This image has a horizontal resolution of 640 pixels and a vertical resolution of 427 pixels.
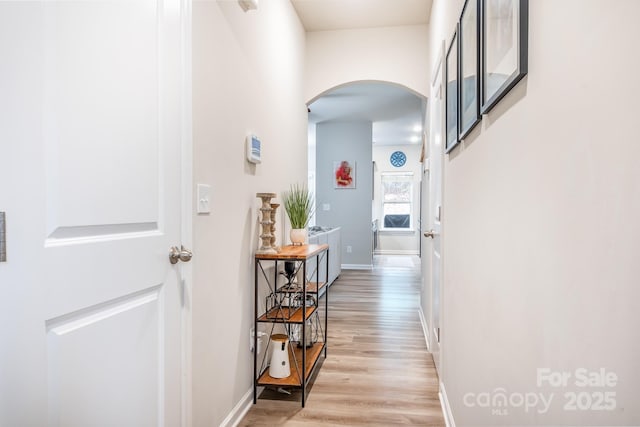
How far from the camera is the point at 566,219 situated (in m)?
0.71

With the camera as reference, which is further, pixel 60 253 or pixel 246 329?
pixel 246 329

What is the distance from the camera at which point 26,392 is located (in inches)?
34.9

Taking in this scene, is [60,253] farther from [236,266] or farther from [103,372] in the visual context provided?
[236,266]

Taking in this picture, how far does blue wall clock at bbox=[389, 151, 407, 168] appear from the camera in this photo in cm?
1005

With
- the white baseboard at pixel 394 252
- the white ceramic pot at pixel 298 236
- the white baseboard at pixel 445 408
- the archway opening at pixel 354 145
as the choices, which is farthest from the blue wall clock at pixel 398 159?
the white baseboard at pixel 445 408

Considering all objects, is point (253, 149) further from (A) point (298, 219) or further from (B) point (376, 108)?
(B) point (376, 108)

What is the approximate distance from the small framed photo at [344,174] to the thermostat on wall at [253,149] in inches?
204

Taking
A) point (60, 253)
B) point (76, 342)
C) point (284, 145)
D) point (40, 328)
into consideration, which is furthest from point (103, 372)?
point (284, 145)

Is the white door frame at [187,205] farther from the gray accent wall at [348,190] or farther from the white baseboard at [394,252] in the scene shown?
the white baseboard at [394,252]

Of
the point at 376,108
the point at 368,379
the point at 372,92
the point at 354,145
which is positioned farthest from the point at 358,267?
the point at 368,379

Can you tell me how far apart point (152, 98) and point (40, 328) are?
2.48 feet

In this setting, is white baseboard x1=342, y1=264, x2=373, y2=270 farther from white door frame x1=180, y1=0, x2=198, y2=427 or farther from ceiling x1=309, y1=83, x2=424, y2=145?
white door frame x1=180, y1=0, x2=198, y2=427

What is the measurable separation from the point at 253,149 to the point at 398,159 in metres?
8.22

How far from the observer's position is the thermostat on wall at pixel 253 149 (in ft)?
7.25
